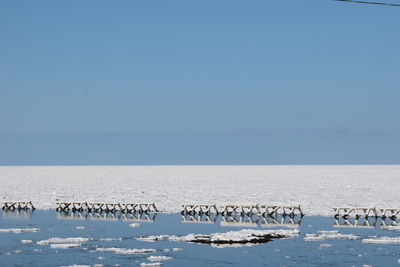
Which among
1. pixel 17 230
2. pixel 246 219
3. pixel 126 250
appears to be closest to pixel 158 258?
pixel 126 250

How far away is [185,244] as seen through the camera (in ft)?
81.9

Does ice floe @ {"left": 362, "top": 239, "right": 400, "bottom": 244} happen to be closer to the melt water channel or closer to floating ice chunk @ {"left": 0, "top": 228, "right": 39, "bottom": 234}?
the melt water channel

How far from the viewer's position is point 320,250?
23.1 metres

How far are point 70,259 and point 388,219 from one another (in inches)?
807

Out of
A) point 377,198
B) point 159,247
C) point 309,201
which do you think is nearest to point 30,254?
point 159,247

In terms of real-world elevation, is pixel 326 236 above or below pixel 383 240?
above

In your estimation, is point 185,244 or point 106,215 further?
point 106,215

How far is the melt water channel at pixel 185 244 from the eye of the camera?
2097cm

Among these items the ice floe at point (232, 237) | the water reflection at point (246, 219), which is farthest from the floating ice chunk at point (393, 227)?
the ice floe at point (232, 237)

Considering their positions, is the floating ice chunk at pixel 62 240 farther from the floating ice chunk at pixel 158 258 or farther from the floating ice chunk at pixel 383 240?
the floating ice chunk at pixel 383 240

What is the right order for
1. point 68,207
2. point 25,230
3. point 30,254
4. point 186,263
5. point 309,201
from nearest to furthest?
1. point 186,263
2. point 30,254
3. point 25,230
4. point 68,207
5. point 309,201

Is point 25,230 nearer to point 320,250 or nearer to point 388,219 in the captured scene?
point 320,250

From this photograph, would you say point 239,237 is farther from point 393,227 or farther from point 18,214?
point 18,214

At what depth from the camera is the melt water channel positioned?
2097cm
